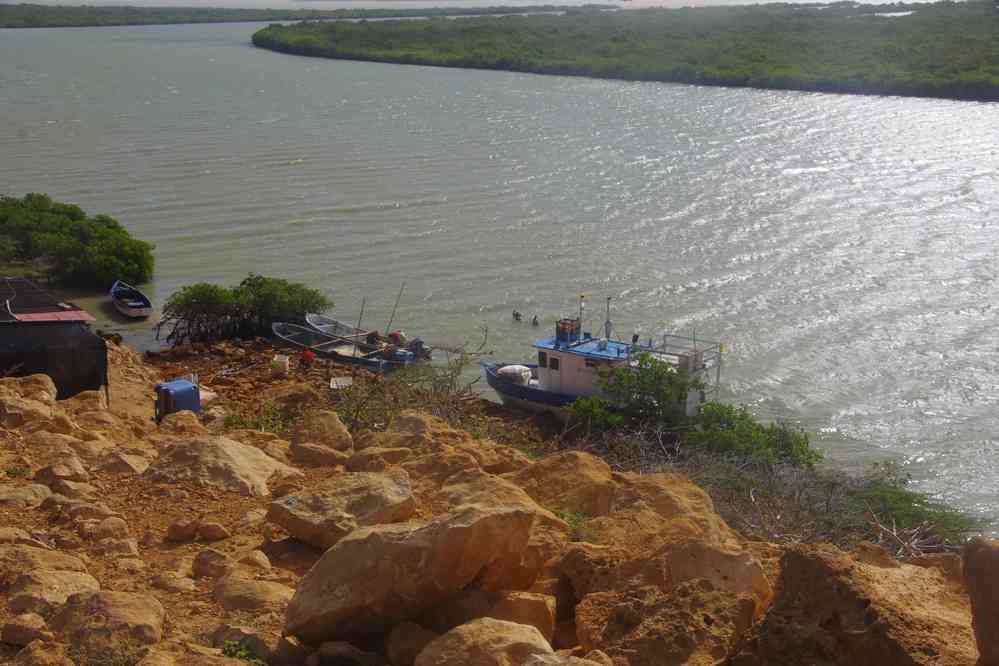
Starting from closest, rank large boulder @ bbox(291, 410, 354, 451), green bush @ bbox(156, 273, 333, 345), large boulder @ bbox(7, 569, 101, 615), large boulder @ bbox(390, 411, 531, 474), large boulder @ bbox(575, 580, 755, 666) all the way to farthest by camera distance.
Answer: large boulder @ bbox(575, 580, 755, 666)
large boulder @ bbox(7, 569, 101, 615)
large boulder @ bbox(390, 411, 531, 474)
large boulder @ bbox(291, 410, 354, 451)
green bush @ bbox(156, 273, 333, 345)

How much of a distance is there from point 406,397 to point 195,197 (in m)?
25.6

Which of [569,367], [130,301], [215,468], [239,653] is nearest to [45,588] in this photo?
[239,653]

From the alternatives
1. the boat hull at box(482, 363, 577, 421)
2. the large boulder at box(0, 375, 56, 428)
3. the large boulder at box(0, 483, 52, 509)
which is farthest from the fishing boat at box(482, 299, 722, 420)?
the large boulder at box(0, 483, 52, 509)

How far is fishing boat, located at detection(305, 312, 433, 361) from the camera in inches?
930

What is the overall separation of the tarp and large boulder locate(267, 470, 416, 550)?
10.1 metres

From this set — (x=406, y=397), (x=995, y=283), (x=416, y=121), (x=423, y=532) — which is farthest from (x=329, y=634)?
(x=416, y=121)

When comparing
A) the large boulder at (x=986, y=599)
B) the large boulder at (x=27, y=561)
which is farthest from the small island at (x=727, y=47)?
the large boulder at (x=27, y=561)

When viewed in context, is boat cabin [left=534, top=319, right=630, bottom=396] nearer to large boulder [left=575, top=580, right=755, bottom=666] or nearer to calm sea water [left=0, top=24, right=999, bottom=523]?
calm sea water [left=0, top=24, right=999, bottom=523]

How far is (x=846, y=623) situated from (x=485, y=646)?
66.8 inches

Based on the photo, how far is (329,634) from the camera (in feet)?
20.3

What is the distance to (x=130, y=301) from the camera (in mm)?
27797

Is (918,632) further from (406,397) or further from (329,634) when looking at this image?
(406,397)

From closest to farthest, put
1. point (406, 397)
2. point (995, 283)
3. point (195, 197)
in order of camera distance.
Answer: point (406, 397), point (995, 283), point (195, 197)

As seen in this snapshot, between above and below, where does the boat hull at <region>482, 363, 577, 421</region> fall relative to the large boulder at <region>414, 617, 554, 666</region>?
below
